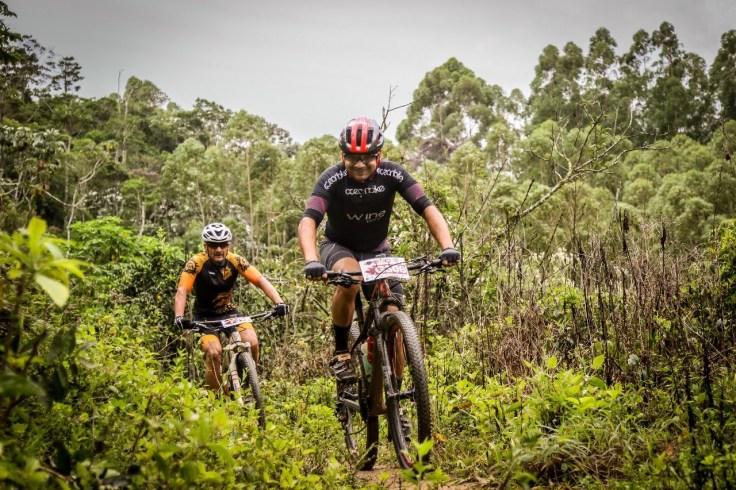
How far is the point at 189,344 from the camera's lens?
8.27 metres

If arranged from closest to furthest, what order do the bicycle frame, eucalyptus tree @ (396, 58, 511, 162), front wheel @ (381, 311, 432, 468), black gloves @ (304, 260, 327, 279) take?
front wheel @ (381, 311, 432, 468) < black gloves @ (304, 260, 327, 279) < the bicycle frame < eucalyptus tree @ (396, 58, 511, 162)

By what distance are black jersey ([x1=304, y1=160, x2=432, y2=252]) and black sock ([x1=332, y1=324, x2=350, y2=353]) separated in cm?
73

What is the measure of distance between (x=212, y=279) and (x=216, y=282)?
55 mm

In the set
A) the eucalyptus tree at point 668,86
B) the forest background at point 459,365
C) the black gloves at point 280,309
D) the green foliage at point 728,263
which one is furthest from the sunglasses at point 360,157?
Answer: the eucalyptus tree at point 668,86

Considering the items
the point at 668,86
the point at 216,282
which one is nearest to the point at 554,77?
the point at 668,86

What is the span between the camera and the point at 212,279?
659 cm

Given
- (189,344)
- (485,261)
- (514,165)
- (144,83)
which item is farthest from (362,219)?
(144,83)

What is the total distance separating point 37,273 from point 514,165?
36595mm

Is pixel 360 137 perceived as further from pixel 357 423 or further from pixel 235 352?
pixel 235 352

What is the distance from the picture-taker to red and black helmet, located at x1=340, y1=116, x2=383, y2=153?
→ 4566mm

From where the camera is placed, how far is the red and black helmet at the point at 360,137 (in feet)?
15.0

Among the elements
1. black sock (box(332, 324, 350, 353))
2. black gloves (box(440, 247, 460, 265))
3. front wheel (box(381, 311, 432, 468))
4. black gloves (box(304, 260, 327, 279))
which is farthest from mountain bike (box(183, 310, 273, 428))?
black gloves (box(440, 247, 460, 265))

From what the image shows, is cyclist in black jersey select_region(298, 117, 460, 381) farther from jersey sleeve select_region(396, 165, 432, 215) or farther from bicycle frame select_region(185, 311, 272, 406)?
bicycle frame select_region(185, 311, 272, 406)

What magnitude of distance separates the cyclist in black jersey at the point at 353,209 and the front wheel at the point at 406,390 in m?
0.48
